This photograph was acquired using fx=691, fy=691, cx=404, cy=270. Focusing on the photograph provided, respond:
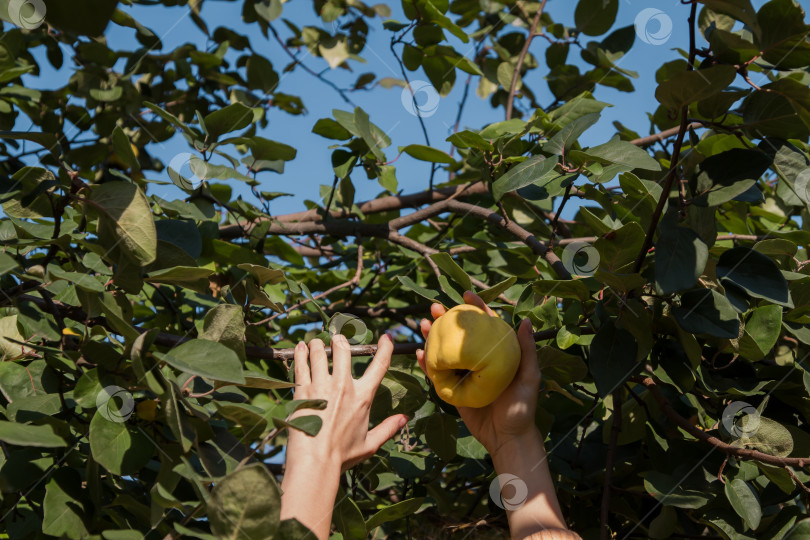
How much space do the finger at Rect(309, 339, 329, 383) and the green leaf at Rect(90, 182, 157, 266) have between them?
0.31 meters

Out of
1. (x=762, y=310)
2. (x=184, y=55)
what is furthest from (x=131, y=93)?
(x=762, y=310)

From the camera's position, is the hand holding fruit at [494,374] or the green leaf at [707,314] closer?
the green leaf at [707,314]

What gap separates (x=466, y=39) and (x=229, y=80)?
1.05 metres

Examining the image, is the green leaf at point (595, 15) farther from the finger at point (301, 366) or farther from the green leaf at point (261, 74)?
the finger at point (301, 366)

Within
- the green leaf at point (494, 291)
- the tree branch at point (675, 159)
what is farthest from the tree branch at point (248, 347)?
the tree branch at point (675, 159)

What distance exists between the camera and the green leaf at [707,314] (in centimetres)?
102

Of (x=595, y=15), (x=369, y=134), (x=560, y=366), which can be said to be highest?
(x=595, y=15)

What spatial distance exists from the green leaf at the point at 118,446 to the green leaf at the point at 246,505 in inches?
10.6

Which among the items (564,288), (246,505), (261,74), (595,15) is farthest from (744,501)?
(261,74)

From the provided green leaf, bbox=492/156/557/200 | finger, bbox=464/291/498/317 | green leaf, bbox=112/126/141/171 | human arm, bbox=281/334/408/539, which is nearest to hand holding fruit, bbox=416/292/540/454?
finger, bbox=464/291/498/317

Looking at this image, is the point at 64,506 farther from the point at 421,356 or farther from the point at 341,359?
the point at 421,356

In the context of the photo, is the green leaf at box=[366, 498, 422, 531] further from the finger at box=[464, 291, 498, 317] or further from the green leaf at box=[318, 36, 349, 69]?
the green leaf at box=[318, 36, 349, 69]

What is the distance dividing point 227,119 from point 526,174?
66cm

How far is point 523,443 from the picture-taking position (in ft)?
4.17
